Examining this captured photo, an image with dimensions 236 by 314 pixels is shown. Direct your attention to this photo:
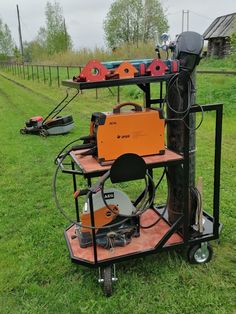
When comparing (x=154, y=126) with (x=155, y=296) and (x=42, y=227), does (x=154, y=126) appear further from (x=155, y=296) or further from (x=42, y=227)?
(x=42, y=227)

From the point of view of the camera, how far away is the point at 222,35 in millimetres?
22344

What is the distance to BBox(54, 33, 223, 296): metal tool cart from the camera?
204cm

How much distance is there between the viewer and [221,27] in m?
23.8

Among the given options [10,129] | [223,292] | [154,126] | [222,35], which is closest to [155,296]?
[223,292]

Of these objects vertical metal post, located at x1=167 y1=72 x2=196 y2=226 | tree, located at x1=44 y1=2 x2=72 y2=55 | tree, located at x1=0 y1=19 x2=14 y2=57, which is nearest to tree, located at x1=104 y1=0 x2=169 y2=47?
tree, located at x1=44 y1=2 x2=72 y2=55

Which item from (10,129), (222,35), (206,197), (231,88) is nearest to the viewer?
(206,197)

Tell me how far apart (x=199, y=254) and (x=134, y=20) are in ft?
115

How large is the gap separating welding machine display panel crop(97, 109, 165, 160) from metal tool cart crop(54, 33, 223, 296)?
7 cm

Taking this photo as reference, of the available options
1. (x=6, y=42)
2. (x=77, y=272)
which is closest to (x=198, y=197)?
(x=77, y=272)

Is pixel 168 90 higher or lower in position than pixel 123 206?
higher

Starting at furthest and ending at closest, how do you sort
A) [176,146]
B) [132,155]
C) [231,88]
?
[231,88] → [176,146] → [132,155]

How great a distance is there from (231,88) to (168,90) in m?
6.90

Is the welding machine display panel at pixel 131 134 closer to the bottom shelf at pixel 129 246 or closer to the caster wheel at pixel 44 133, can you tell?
the bottom shelf at pixel 129 246

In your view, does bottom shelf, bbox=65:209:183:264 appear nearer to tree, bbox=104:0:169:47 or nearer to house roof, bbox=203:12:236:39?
house roof, bbox=203:12:236:39
